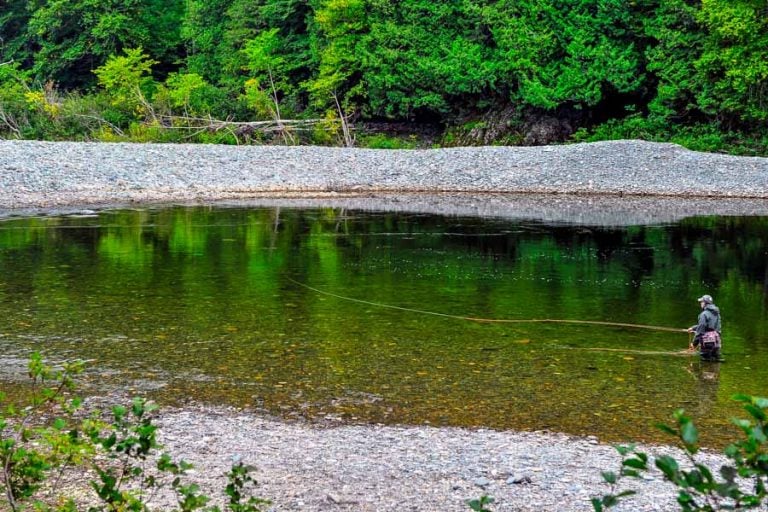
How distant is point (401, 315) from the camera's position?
14.7m

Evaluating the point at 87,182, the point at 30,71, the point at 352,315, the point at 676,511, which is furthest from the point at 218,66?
the point at 676,511

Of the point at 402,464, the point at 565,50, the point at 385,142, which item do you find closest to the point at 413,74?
the point at 385,142

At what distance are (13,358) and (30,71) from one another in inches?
2016

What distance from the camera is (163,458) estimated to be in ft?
13.2

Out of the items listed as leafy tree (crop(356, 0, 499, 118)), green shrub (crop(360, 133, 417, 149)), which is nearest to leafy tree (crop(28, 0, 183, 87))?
leafy tree (crop(356, 0, 499, 118))

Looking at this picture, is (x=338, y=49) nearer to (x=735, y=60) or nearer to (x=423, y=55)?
(x=423, y=55)

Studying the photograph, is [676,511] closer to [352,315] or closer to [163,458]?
[163,458]

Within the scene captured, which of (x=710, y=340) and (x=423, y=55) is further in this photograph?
(x=423, y=55)

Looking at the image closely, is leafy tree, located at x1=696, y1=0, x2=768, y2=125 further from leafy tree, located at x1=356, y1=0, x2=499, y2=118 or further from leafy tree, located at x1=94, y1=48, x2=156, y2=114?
leafy tree, located at x1=94, y1=48, x2=156, y2=114

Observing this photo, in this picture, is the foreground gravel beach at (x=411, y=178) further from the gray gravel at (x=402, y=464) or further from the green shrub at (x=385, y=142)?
the gray gravel at (x=402, y=464)

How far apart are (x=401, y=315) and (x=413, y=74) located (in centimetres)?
3315

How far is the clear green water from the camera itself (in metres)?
10.1

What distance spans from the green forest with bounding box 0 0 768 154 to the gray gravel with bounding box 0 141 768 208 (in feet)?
A: 17.2

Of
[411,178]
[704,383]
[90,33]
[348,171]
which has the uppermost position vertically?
[90,33]
